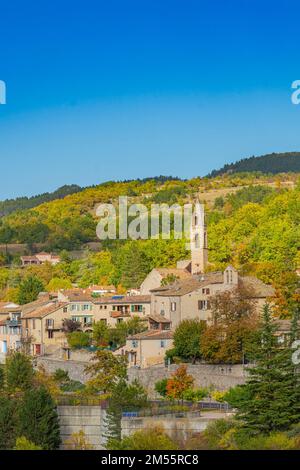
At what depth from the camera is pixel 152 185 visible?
18825 centimetres

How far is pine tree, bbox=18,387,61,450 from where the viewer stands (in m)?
47.8

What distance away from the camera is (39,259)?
130125mm

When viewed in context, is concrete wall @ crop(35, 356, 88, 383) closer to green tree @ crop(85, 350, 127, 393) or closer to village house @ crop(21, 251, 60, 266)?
green tree @ crop(85, 350, 127, 393)

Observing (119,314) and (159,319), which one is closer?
(159,319)

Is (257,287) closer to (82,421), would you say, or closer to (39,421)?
(82,421)

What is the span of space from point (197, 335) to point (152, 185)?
129m

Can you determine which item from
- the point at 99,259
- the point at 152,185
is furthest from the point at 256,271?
the point at 152,185

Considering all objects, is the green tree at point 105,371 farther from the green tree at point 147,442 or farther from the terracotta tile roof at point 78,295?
the terracotta tile roof at point 78,295

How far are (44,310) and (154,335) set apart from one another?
1335 centimetres

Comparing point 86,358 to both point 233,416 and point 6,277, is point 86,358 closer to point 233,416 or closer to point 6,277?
point 233,416

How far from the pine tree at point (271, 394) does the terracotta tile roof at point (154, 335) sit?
1386 cm

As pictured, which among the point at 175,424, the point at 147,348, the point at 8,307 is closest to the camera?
the point at 175,424

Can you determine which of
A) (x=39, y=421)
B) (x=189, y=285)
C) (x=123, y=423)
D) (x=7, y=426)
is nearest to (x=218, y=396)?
(x=123, y=423)

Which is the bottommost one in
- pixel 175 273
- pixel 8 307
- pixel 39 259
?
pixel 8 307
